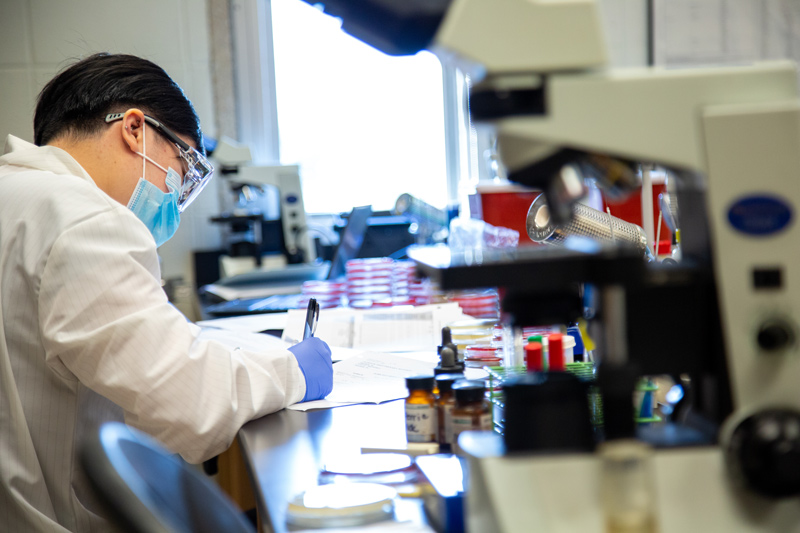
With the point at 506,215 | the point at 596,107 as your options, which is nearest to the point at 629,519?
the point at 596,107

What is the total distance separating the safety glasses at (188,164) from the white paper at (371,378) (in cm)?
54

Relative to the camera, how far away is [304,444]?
108cm

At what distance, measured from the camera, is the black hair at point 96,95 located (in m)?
1.42

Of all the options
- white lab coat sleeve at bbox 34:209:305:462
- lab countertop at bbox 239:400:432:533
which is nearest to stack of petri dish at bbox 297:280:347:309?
lab countertop at bbox 239:400:432:533

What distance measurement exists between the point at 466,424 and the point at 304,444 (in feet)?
0.89

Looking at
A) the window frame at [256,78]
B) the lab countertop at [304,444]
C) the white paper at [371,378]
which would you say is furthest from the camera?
the window frame at [256,78]

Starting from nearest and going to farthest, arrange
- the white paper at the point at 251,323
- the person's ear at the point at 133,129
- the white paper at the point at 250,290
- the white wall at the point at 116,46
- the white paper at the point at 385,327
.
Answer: the person's ear at the point at 133,129 < the white paper at the point at 385,327 < the white paper at the point at 251,323 < the white paper at the point at 250,290 < the white wall at the point at 116,46

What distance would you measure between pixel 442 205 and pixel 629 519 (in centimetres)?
350

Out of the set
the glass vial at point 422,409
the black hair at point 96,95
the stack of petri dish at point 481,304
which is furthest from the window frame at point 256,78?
the glass vial at point 422,409

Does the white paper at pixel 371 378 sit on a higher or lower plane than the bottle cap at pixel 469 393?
lower

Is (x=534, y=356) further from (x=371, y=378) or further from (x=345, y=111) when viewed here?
(x=345, y=111)

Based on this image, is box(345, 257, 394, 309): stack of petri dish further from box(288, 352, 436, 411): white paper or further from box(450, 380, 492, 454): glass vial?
box(450, 380, 492, 454): glass vial

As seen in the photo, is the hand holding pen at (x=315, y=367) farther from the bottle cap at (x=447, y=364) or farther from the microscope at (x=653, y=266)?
the microscope at (x=653, y=266)

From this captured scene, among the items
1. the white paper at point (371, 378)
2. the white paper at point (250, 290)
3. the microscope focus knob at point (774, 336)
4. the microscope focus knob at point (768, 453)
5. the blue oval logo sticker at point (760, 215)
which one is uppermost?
the blue oval logo sticker at point (760, 215)
